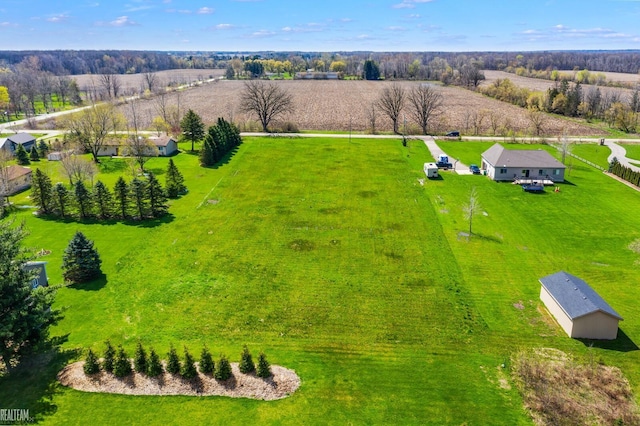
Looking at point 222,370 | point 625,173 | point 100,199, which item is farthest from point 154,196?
point 625,173

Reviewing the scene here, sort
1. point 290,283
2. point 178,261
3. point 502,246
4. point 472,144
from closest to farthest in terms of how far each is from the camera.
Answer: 1. point 290,283
2. point 178,261
3. point 502,246
4. point 472,144

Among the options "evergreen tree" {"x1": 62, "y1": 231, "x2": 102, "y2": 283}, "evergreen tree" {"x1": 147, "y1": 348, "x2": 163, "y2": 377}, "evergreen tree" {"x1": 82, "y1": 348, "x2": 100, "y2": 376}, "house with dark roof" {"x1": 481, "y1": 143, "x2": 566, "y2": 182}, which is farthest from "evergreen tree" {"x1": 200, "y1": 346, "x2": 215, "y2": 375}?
"house with dark roof" {"x1": 481, "y1": 143, "x2": 566, "y2": 182}

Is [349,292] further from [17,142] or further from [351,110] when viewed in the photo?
[351,110]

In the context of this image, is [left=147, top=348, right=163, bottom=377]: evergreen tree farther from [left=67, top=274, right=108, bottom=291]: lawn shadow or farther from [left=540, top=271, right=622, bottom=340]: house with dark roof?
[left=540, top=271, right=622, bottom=340]: house with dark roof

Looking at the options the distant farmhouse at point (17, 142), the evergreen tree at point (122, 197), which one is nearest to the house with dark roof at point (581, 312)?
Result: the evergreen tree at point (122, 197)

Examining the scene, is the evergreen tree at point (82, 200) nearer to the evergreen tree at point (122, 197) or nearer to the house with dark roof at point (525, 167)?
the evergreen tree at point (122, 197)

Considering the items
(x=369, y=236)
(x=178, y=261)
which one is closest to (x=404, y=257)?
(x=369, y=236)

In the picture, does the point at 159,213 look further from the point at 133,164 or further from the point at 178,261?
the point at 133,164
